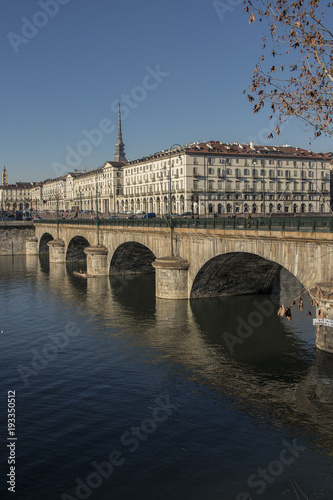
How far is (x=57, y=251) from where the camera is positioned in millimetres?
83688

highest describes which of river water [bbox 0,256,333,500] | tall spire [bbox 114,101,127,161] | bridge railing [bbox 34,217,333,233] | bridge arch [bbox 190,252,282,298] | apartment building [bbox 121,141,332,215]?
tall spire [bbox 114,101,127,161]

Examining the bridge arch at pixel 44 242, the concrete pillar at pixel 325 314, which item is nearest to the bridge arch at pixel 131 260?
the concrete pillar at pixel 325 314

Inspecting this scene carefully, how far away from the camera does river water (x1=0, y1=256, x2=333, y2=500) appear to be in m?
16.2

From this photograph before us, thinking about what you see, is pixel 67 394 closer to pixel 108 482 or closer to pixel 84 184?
pixel 108 482

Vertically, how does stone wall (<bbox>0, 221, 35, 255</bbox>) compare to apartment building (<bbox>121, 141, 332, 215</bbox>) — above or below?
below

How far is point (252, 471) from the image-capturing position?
16578mm

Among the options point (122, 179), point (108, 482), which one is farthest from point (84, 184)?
point (108, 482)

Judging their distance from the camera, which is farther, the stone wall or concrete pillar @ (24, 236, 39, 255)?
the stone wall

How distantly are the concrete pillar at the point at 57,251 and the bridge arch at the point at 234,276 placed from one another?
43.9 meters

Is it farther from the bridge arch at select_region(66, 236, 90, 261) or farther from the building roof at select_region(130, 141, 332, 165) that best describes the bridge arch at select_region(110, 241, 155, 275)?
the building roof at select_region(130, 141, 332, 165)

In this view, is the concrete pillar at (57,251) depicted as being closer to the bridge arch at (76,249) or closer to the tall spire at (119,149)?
the bridge arch at (76,249)

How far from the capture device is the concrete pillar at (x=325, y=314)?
24.8 m

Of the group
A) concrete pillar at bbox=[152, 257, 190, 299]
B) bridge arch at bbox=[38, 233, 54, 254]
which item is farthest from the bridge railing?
bridge arch at bbox=[38, 233, 54, 254]

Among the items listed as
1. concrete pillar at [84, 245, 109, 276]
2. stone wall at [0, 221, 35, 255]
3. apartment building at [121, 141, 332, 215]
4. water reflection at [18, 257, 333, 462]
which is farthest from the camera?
apartment building at [121, 141, 332, 215]
